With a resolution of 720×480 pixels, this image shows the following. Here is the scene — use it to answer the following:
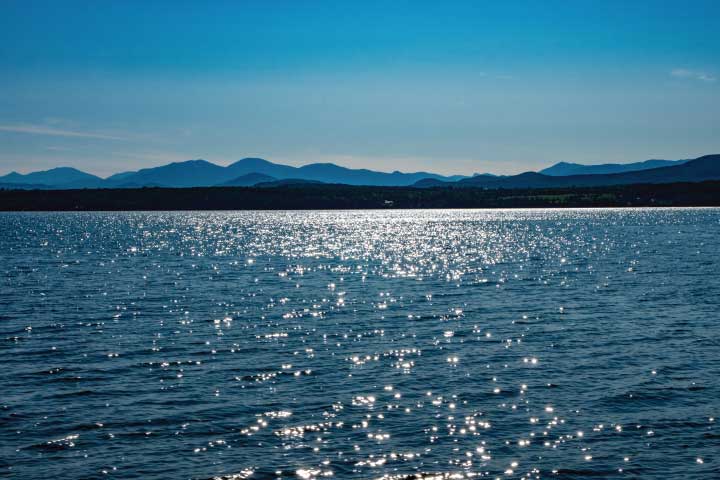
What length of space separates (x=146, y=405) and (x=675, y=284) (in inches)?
2142

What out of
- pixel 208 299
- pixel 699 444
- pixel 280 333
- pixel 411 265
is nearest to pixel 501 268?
pixel 411 265

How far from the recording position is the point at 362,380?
99.8 ft

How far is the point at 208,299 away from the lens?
5881 centimetres

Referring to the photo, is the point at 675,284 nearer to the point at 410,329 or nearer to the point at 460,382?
the point at 410,329

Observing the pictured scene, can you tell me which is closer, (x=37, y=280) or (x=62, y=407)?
(x=62, y=407)

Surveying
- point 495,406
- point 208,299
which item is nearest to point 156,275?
point 208,299

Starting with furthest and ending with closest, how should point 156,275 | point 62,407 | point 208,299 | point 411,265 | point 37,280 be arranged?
point 411,265
point 156,275
point 37,280
point 208,299
point 62,407

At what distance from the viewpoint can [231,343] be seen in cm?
3888

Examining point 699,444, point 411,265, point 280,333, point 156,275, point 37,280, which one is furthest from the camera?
point 411,265

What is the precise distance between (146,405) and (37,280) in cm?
5216

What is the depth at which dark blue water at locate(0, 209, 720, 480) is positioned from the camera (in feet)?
69.6

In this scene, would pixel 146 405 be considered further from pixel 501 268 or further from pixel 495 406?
pixel 501 268

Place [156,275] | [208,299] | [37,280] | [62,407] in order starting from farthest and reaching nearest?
[156,275] → [37,280] → [208,299] → [62,407]

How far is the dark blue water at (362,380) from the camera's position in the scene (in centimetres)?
2122
